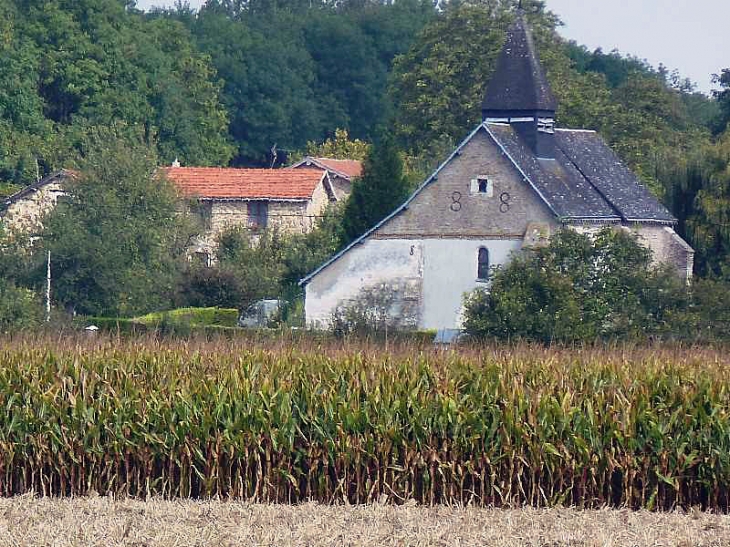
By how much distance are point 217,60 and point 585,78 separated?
33.8 m

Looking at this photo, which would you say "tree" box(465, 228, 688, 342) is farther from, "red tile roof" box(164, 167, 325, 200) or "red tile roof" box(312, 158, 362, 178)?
"red tile roof" box(312, 158, 362, 178)

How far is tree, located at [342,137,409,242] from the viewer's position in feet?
171

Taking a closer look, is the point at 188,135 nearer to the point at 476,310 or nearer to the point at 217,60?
the point at 217,60

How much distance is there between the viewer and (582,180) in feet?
167

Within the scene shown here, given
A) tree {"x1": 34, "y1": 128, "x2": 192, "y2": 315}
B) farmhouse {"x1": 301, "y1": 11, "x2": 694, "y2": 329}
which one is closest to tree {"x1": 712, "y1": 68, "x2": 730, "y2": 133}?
farmhouse {"x1": 301, "y1": 11, "x2": 694, "y2": 329}

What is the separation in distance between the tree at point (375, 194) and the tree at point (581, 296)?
1460 cm

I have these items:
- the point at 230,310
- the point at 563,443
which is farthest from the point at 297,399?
the point at 230,310

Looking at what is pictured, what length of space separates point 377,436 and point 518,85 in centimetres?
3585

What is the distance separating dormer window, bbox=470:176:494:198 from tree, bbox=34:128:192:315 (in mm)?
10582

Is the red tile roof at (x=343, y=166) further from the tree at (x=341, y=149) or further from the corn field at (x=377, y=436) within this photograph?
the corn field at (x=377, y=436)

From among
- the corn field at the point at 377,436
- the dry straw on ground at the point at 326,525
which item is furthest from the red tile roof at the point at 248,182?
the dry straw on ground at the point at 326,525

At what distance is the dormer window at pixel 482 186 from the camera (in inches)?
1929

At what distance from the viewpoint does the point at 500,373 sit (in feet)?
58.2

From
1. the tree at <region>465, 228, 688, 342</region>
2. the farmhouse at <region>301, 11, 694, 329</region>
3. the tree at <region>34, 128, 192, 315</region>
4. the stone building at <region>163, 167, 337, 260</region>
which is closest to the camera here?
the tree at <region>465, 228, 688, 342</region>
